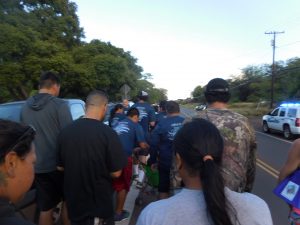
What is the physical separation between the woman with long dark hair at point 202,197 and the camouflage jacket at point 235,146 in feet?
4.42

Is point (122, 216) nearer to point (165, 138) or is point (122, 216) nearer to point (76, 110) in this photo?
point (165, 138)

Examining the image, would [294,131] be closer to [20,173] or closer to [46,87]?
[46,87]

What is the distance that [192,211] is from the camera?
1.78m

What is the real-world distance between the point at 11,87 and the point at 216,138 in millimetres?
20753

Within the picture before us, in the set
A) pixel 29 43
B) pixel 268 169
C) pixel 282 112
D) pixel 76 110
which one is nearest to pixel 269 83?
pixel 282 112

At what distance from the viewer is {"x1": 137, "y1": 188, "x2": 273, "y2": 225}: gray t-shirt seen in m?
1.78

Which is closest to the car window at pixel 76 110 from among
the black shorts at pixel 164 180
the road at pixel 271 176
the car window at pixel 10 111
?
the car window at pixel 10 111

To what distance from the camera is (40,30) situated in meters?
24.3

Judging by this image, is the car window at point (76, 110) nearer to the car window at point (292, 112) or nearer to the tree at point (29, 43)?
the tree at point (29, 43)

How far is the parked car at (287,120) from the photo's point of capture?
20875mm

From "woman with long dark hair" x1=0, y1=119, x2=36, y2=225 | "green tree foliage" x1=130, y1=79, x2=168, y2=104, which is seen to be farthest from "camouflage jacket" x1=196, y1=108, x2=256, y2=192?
"green tree foliage" x1=130, y1=79, x2=168, y2=104

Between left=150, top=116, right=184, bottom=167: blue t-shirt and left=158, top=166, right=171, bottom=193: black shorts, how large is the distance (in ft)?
0.25

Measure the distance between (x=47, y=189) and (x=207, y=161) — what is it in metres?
3.12

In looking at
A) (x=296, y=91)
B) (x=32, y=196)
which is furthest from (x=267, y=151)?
(x=296, y=91)
